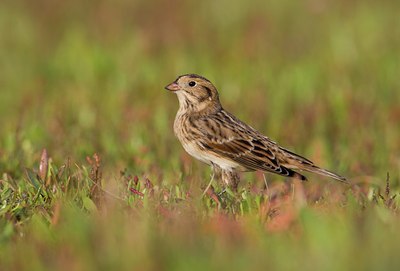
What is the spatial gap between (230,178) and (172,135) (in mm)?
2444

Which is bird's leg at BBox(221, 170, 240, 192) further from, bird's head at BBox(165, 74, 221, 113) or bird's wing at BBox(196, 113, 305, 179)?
bird's head at BBox(165, 74, 221, 113)

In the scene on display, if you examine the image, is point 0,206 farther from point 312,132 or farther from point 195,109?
point 312,132

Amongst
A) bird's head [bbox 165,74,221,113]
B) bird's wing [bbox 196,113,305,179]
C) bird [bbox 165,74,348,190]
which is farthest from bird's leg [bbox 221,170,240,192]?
bird's head [bbox 165,74,221,113]

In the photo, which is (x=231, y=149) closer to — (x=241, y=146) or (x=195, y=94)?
(x=241, y=146)

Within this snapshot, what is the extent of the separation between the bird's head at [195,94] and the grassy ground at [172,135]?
0.58 m

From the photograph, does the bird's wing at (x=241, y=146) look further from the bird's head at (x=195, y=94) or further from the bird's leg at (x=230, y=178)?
the bird's head at (x=195, y=94)

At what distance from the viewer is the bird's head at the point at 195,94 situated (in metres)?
8.48

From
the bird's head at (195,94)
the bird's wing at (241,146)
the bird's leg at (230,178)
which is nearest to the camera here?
the bird's leg at (230,178)

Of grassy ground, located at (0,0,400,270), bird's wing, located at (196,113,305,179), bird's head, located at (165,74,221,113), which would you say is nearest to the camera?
grassy ground, located at (0,0,400,270)

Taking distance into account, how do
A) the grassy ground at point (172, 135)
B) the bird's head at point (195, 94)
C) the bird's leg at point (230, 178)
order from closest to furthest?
the grassy ground at point (172, 135)
the bird's leg at point (230, 178)
the bird's head at point (195, 94)

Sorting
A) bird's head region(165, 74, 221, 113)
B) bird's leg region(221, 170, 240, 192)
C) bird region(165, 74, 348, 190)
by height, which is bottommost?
bird's leg region(221, 170, 240, 192)

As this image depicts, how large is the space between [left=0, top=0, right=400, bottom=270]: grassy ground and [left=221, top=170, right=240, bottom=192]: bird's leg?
16cm

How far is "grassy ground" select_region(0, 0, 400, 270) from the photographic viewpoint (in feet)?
15.1

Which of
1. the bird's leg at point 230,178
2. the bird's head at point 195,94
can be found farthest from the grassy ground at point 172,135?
the bird's head at point 195,94
